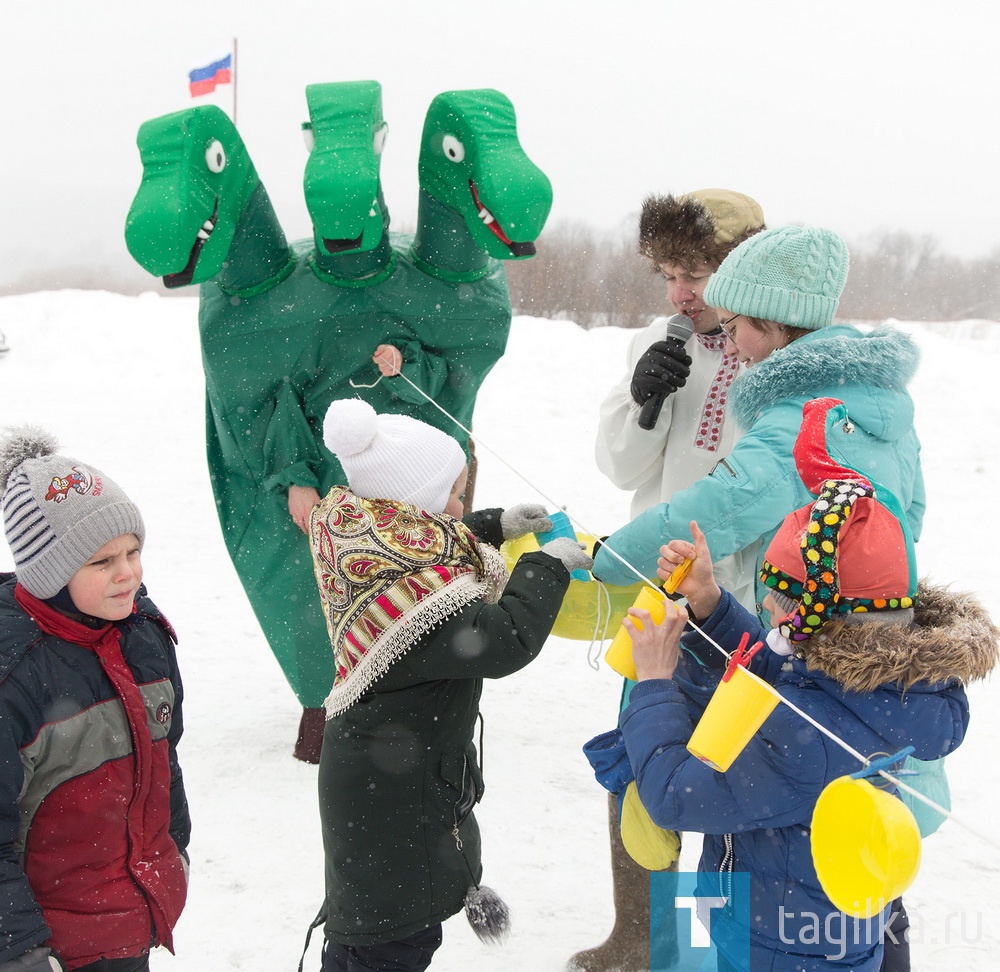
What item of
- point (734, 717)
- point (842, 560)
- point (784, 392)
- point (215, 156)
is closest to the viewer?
point (734, 717)

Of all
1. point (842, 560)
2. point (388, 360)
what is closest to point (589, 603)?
point (842, 560)

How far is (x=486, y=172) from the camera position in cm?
272

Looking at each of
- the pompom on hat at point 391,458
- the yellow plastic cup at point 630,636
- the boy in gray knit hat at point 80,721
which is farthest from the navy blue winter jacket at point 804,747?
the boy in gray knit hat at point 80,721

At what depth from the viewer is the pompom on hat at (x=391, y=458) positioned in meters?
1.91

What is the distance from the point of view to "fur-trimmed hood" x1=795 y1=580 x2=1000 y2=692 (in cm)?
152

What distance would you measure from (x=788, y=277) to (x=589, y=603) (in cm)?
87

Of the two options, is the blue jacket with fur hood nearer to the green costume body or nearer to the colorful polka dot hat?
the colorful polka dot hat

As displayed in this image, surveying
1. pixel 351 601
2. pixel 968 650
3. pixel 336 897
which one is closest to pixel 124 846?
pixel 336 897

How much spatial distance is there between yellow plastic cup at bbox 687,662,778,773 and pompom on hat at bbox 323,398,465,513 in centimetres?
75

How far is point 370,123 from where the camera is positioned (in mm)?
2838

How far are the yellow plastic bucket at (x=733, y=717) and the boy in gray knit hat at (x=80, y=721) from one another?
1022 millimetres

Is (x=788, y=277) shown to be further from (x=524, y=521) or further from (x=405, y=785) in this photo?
(x=405, y=785)

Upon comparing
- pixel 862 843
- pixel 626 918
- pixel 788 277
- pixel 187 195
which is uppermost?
pixel 187 195

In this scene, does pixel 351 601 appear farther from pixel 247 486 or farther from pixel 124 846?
pixel 247 486
